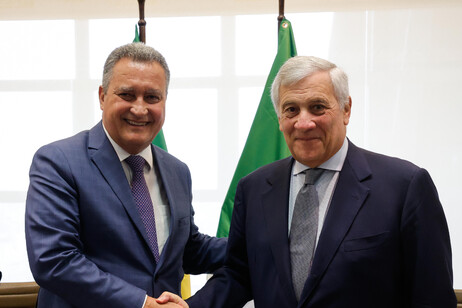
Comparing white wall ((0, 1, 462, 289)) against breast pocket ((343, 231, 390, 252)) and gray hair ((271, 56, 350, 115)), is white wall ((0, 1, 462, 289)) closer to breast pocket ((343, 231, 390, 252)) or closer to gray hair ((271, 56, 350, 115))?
gray hair ((271, 56, 350, 115))

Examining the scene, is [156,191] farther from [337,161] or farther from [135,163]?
[337,161]

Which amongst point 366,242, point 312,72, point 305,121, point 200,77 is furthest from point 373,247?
point 200,77

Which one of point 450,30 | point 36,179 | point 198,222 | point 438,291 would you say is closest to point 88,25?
point 198,222

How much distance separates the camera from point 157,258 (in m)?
1.84

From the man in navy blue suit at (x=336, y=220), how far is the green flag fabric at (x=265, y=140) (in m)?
1.10

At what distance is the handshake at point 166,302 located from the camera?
68.2 inches

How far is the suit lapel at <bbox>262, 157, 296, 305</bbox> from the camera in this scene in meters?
1.63

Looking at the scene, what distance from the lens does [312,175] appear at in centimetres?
171

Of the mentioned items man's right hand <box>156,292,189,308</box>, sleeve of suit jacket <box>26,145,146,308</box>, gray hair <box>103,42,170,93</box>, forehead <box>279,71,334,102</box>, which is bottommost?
man's right hand <box>156,292,189,308</box>

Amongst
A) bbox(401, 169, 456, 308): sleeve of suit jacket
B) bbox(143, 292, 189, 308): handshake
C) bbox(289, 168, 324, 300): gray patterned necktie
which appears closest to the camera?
bbox(401, 169, 456, 308): sleeve of suit jacket

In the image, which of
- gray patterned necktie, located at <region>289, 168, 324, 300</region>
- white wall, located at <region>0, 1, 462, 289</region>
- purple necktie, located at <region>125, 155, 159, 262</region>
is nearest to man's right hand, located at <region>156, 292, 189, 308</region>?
purple necktie, located at <region>125, 155, 159, 262</region>

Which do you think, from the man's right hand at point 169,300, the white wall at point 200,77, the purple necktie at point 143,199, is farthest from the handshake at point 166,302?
the white wall at point 200,77

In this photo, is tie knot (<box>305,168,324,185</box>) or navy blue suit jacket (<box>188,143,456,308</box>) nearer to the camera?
navy blue suit jacket (<box>188,143,456,308</box>)

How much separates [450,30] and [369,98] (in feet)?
2.40
